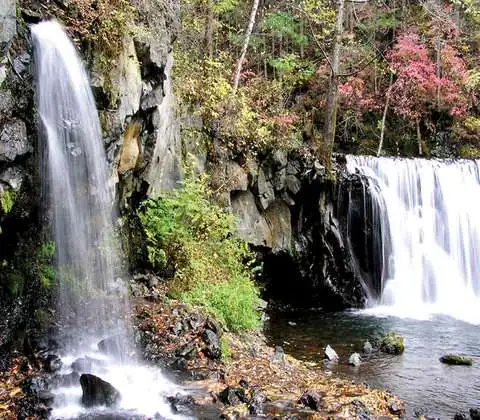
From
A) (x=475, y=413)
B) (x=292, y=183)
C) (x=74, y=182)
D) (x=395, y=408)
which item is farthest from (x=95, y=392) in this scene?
(x=292, y=183)

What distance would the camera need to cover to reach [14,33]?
6395 millimetres

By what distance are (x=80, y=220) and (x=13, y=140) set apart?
5.60ft

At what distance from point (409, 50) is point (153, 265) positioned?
14884mm

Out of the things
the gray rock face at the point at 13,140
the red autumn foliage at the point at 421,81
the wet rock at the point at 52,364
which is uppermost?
the red autumn foliage at the point at 421,81

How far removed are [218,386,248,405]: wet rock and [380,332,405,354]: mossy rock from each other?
14.4ft

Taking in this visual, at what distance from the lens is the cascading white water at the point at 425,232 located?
1542 centimetres

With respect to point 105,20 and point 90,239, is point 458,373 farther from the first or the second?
point 105,20

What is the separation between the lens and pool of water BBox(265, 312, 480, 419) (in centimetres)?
793

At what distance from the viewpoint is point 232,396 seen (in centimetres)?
675

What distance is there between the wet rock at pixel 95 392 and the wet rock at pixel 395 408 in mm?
3638

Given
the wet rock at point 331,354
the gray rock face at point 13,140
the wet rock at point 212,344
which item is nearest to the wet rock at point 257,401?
the wet rock at point 212,344

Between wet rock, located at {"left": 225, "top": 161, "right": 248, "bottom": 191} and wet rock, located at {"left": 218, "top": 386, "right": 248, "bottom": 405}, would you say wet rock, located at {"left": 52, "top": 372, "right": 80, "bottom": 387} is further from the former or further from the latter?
wet rock, located at {"left": 225, "top": 161, "right": 248, "bottom": 191}

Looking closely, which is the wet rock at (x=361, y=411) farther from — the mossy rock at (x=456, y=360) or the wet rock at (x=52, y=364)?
the wet rock at (x=52, y=364)

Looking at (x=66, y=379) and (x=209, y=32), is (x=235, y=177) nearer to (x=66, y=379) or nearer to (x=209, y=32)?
(x=209, y=32)
